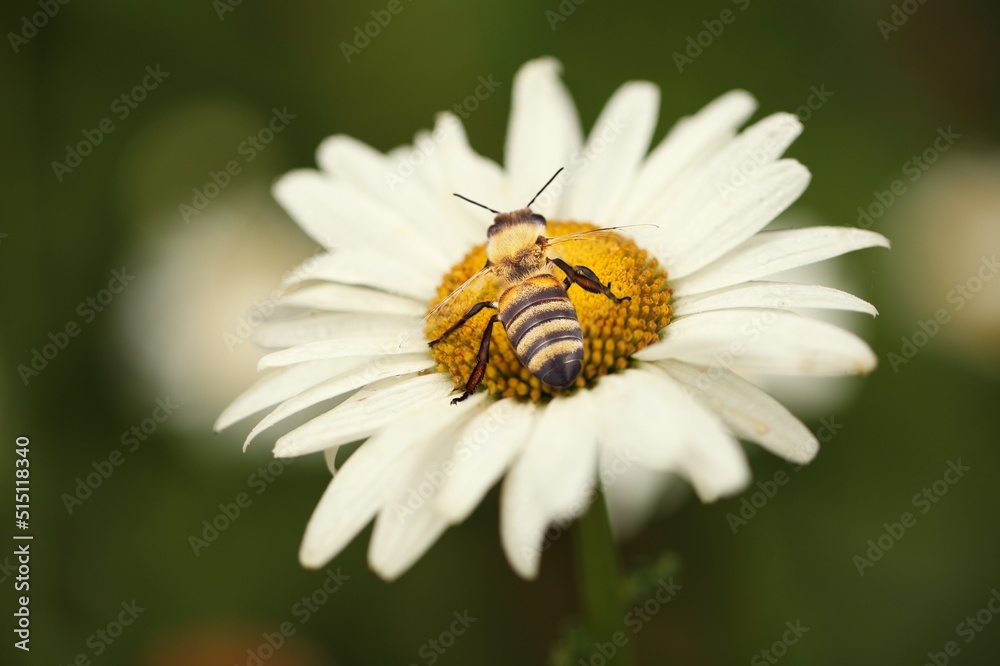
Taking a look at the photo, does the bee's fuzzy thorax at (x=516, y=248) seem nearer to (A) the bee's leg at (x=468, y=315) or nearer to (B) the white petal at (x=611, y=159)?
(A) the bee's leg at (x=468, y=315)

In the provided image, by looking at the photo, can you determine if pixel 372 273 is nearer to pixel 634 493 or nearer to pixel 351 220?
pixel 351 220

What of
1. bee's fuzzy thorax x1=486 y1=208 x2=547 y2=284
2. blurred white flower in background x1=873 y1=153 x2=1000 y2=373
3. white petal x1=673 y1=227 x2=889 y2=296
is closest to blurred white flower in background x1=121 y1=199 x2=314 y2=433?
bee's fuzzy thorax x1=486 y1=208 x2=547 y2=284

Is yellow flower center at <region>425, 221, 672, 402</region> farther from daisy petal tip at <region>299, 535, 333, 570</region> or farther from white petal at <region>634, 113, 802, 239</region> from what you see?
daisy petal tip at <region>299, 535, 333, 570</region>

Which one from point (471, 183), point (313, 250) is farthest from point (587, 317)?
point (313, 250)

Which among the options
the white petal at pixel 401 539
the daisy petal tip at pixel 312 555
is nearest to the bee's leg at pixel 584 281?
the white petal at pixel 401 539

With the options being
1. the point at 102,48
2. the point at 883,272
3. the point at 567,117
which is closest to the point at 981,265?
the point at 883,272

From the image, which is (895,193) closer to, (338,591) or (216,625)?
(338,591)
